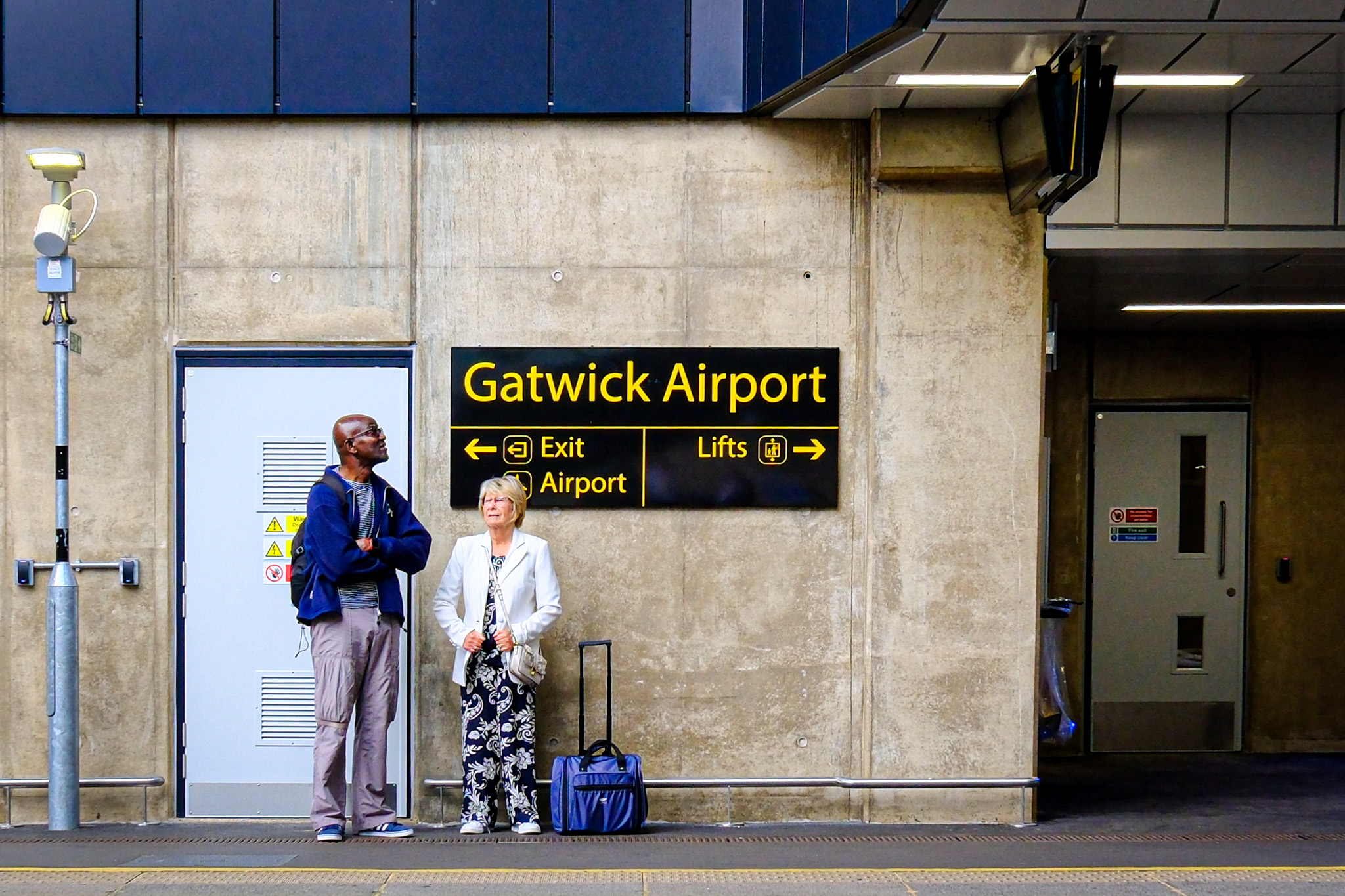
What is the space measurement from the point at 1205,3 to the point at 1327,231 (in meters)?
2.19

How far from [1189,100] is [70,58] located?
609 centimetres

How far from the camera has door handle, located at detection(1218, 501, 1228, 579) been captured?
8.97m

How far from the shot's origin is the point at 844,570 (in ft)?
21.7

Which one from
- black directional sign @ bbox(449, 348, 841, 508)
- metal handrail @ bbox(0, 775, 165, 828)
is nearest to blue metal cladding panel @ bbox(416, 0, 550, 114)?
black directional sign @ bbox(449, 348, 841, 508)

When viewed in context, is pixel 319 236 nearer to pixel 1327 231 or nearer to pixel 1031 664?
pixel 1031 664

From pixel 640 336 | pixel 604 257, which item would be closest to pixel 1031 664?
pixel 640 336

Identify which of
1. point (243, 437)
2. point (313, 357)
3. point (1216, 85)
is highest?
point (1216, 85)

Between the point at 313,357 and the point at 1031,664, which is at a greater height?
the point at 313,357

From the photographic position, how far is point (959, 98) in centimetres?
623

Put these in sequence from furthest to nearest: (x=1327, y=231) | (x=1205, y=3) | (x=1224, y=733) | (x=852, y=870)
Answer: (x=1224, y=733)
(x=1327, y=231)
(x=852, y=870)
(x=1205, y=3)

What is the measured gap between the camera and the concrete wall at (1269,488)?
29.3 feet

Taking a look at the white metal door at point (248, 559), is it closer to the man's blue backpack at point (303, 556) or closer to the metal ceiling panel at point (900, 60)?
the man's blue backpack at point (303, 556)

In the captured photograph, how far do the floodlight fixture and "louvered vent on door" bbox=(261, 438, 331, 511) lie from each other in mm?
1718

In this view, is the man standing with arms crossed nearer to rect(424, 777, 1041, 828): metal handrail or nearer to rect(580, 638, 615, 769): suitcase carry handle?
rect(424, 777, 1041, 828): metal handrail
